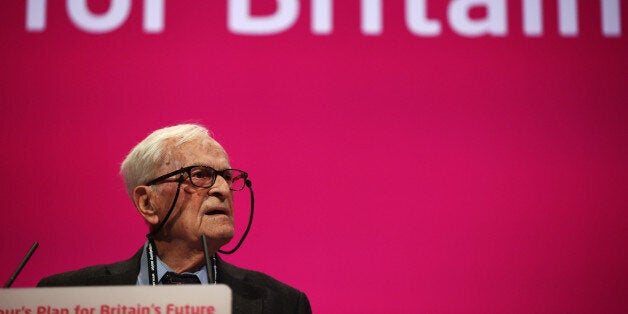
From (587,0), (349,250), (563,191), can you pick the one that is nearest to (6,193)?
(349,250)

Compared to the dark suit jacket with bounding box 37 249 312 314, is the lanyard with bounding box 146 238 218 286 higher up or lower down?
higher up

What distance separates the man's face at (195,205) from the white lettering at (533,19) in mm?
1292

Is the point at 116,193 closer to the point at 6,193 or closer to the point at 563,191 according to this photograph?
the point at 6,193

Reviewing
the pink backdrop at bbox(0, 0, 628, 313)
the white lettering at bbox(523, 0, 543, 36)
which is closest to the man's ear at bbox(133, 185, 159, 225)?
the pink backdrop at bbox(0, 0, 628, 313)

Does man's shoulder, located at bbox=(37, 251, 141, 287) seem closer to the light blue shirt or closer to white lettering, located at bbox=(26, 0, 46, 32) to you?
the light blue shirt

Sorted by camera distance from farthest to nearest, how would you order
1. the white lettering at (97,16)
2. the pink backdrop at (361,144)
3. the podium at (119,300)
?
1. the white lettering at (97,16)
2. the pink backdrop at (361,144)
3. the podium at (119,300)

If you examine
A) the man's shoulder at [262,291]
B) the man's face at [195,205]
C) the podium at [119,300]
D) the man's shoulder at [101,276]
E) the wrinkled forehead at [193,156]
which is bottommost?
the man's shoulder at [262,291]

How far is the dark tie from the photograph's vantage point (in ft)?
5.22

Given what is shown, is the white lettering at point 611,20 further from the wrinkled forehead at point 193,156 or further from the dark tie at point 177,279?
the dark tie at point 177,279

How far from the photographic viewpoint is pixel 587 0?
2426 mm

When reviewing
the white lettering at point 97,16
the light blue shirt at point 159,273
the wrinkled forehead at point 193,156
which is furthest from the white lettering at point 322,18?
the light blue shirt at point 159,273

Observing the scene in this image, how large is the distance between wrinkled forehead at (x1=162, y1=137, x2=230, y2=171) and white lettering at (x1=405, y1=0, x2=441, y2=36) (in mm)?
1032

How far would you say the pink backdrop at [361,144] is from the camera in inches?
88.4

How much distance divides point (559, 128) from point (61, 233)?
5.39ft
